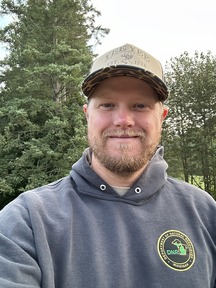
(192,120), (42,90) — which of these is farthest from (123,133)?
(192,120)

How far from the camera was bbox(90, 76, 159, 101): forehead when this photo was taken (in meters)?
1.71

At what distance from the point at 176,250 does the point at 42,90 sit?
55.8ft

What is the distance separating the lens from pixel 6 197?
56.7 feet

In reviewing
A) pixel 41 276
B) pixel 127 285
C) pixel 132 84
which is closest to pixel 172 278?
pixel 127 285

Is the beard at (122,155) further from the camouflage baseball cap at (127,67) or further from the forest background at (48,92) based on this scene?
the forest background at (48,92)

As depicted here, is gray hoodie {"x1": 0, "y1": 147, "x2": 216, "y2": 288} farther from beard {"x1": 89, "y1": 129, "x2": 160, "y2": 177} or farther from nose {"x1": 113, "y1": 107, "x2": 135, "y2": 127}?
nose {"x1": 113, "y1": 107, "x2": 135, "y2": 127}

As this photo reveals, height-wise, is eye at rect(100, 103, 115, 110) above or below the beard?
above

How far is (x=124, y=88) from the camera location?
1.71 meters

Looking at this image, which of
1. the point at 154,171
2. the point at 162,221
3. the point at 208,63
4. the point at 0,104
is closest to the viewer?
the point at 162,221

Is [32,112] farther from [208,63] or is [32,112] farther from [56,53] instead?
[208,63]

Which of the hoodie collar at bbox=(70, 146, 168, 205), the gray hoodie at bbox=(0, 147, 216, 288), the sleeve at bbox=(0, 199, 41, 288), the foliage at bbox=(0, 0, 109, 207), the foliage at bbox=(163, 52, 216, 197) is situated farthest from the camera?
the foliage at bbox=(163, 52, 216, 197)

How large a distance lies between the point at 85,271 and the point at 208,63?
2268 centimetres

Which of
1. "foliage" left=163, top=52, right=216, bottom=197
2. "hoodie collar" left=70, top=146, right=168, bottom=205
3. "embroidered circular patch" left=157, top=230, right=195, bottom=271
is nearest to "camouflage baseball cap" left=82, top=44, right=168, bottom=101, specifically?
"hoodie collar" left=70, top=146, right=168, bottom=205

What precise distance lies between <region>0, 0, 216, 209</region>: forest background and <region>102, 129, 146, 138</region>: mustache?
12.9 m
